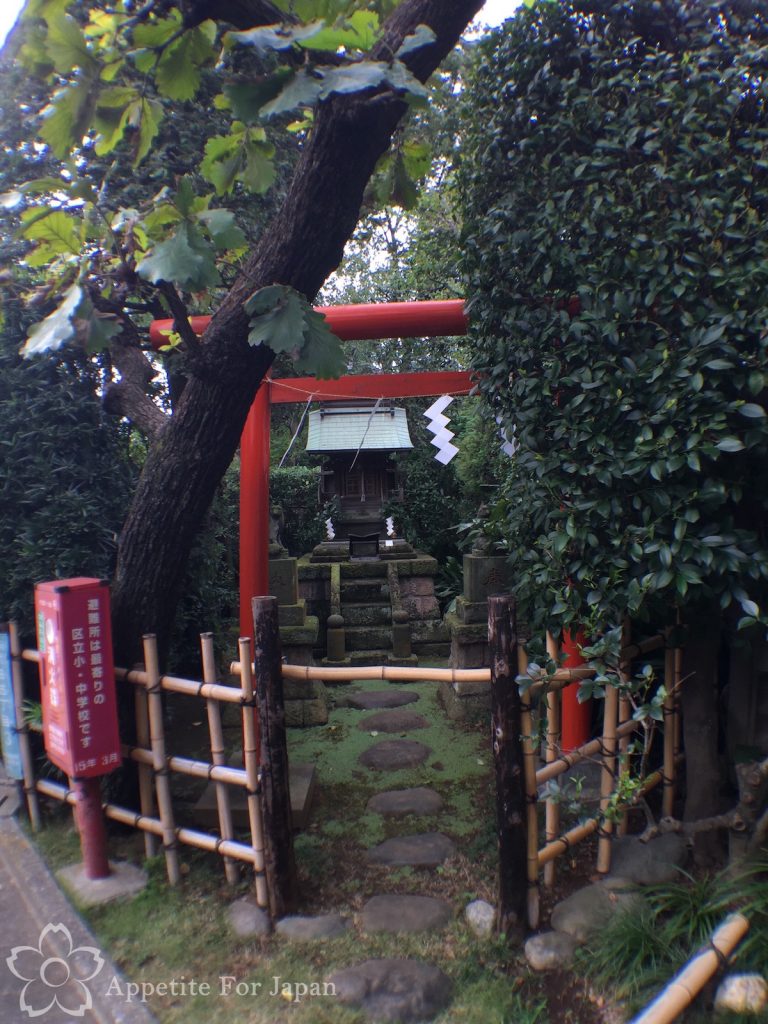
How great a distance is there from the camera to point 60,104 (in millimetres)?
2844

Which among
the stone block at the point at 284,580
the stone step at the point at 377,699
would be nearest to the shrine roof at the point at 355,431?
the stone block at the point at 284,580

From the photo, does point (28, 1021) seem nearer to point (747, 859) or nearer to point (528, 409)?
point (747, 859)

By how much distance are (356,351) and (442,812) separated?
15528 mm

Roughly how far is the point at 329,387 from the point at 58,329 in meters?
3.07

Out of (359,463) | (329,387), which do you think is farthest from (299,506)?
(329,387)

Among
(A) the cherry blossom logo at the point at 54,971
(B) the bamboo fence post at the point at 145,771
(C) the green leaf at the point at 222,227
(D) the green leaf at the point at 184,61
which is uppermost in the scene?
(D) the green leaf at the point at 184,61

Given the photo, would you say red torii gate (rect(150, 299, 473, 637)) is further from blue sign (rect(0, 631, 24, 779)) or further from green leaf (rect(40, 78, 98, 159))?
green leaf (rect(40, 78, 98, 159))

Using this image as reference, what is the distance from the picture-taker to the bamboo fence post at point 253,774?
3.12m

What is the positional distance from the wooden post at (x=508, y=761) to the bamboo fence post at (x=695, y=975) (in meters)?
0.64

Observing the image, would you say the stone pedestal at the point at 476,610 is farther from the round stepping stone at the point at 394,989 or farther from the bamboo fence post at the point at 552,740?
the round stepping stone at the point at 394,989

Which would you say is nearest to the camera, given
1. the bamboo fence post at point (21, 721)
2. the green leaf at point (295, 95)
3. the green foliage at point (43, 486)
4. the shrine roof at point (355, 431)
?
the green leaf at point (295, 95)

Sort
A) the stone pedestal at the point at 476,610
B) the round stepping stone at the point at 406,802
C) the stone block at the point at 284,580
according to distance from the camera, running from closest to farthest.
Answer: the round stepping stone at the point at 406,802
the stone pedestal at the point at 476,610
the stone block at the point at 284,580

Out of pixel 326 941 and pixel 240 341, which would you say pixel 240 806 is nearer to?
pixel 326 941

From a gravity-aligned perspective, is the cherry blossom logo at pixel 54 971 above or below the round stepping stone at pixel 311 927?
below
